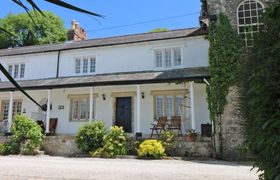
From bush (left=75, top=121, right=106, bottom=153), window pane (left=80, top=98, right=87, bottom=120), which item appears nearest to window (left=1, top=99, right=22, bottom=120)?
window pane (left=80, top=98, right=87, bottom=120)

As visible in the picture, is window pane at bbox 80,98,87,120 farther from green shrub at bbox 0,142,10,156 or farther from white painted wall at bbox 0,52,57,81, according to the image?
green shrub at bbox 0,142,10,156

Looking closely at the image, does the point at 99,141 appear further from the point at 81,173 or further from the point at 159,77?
the point at 81,173

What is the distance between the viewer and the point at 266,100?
10.5ft

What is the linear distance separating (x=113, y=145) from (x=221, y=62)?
6.74m

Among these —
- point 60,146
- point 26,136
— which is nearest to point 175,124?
point 60,146

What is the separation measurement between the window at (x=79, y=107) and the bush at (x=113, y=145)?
5147 millimetres

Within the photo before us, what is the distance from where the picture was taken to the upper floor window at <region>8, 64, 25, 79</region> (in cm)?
2214

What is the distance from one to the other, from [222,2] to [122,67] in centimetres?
752

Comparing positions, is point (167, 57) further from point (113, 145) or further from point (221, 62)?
point (113, 145)

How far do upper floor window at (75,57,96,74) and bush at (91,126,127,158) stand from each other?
7.06m

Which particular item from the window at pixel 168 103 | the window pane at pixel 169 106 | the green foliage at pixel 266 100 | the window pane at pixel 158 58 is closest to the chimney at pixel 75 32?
the window pane at pixel 158 58

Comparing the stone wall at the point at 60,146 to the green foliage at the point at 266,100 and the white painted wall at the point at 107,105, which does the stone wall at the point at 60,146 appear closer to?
the white painted wall at the point at 107,105

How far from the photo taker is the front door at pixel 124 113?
60.8ft

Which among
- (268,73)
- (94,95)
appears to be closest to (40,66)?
(94,95)
